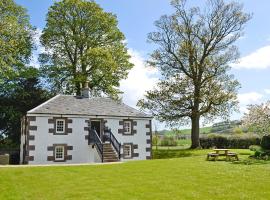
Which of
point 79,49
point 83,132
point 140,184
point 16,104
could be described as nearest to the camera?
point 140,184

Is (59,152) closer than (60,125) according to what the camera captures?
Yes

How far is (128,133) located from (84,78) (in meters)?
11.9

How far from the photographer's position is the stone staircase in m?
28.4

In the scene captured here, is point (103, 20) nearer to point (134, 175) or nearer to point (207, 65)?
point (207, 65)

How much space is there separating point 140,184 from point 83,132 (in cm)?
1784

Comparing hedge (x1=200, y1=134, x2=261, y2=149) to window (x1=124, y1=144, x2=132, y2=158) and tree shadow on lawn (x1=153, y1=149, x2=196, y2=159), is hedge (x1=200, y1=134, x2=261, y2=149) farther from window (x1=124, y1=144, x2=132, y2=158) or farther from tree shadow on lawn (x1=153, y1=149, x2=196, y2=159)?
window (x1=124, y1=144, x2=132, y2=158)

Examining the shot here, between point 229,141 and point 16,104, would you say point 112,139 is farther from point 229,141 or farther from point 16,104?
point 229,141

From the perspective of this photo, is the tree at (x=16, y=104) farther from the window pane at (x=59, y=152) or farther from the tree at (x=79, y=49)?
the window pane at (x=59, y=152)

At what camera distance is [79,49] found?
4462 centimetres

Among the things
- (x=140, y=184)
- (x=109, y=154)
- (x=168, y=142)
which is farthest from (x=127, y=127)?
(x=168, y=142)

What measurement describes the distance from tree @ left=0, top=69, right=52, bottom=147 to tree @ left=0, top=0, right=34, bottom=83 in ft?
6.08

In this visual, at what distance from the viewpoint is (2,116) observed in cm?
4169

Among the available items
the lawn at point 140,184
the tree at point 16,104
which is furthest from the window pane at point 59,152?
the tree at point 16,104

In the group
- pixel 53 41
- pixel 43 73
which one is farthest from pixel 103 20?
pixel 43 73
